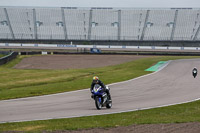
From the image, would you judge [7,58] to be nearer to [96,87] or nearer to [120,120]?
[96,87]

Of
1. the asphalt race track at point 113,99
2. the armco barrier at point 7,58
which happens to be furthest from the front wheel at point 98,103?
the armco barrier at point 7,58

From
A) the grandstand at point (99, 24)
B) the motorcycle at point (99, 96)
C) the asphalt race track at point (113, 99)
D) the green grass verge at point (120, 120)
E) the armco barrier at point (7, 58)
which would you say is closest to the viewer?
the green grass verge at point (120, 120)

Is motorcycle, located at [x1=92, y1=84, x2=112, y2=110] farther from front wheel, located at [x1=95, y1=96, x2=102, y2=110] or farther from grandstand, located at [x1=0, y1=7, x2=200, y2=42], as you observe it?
grandstand, located at [x1=0, y1=7, x2=200, y2=42]

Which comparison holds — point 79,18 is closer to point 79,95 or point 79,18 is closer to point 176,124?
point 79,95

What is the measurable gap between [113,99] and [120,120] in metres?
6.99

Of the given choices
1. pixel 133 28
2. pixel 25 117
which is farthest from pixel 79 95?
pixel 133 28

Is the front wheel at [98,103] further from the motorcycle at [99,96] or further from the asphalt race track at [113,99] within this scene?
the asphalt race track at [113,99]

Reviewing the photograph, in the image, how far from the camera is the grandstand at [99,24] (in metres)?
86.9

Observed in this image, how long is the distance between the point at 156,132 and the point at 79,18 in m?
83.1

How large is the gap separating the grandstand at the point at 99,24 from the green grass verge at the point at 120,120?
70.2m

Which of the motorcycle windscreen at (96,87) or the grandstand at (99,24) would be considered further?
the grandstand at (99,24)

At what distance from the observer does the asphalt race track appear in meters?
15.3

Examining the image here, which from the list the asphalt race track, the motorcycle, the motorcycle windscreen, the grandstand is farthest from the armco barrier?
the motorcycle windscreen

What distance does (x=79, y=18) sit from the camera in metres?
91.9
